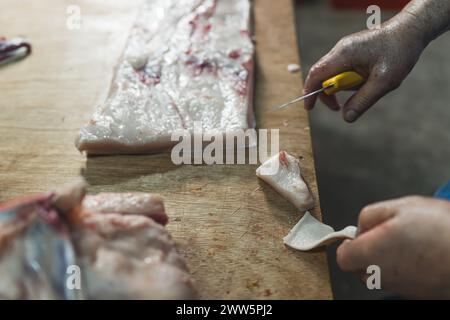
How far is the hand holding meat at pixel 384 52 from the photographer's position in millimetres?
2014

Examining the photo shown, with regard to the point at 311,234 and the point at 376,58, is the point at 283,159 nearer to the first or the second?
the point at 311,234

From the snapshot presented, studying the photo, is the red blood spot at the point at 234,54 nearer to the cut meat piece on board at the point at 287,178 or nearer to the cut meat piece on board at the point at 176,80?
the cut meat piece on board at the point at 176,80

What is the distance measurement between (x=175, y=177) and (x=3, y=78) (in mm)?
1064

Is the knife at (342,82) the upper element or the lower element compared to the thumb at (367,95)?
upper

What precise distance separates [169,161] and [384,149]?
251cm

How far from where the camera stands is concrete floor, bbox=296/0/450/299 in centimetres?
362

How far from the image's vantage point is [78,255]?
138 centimetres

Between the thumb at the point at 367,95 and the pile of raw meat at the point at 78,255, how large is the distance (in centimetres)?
99

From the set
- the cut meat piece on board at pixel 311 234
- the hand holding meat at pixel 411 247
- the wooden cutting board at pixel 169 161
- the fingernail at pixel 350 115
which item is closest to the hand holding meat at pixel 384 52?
the fingernail at pixel 350 115

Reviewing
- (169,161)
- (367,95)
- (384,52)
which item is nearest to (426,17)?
(384,52)

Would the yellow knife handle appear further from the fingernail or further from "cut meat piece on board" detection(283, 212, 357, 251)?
"cut meat piece on board" detection(283, 212, 357, 251)

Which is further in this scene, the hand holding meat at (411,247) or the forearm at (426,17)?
the forearm at (426,17)
